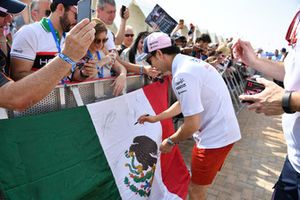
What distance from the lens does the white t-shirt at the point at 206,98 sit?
198 centimetres

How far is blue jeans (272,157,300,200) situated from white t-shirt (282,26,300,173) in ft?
0.22

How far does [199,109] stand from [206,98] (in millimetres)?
271

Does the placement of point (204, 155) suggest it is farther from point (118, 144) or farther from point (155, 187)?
point (118, 144)

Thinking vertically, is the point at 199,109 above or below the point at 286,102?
below

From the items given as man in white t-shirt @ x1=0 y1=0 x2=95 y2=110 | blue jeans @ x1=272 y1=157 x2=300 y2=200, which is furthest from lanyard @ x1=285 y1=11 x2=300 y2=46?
man in white t-shirt @ x1=0 y1=0 x2=95 y2=110

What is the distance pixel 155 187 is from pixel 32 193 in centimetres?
Result: 134

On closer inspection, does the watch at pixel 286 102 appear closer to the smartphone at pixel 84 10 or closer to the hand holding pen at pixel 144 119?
the smartphone at pixel 84 10

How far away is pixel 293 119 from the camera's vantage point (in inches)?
57.2

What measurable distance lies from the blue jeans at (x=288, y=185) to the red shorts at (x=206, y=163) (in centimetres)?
65

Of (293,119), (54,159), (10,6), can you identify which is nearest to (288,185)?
(293,119)

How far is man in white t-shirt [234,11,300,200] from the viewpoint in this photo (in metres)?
1.29

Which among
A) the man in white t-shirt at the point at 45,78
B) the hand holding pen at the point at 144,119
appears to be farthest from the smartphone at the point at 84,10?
the hand holding pen at the point at 144,119

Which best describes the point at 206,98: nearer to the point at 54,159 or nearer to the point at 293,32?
the point at 293,32

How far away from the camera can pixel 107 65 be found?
2719 mm
